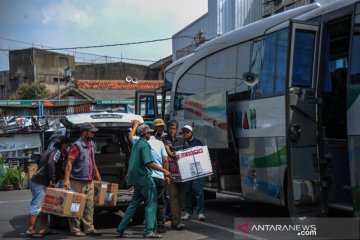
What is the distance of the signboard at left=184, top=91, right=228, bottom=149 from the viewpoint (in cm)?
984

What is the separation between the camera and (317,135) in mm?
7406

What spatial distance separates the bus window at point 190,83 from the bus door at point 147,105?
127cm

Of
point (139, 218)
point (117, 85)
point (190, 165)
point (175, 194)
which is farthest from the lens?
point (117, 85)

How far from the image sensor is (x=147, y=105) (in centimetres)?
1405

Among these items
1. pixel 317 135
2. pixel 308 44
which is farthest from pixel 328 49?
pixel 317 135

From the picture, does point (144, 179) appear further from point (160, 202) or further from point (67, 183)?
point (67, 183)

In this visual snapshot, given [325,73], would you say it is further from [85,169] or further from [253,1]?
[253,1]

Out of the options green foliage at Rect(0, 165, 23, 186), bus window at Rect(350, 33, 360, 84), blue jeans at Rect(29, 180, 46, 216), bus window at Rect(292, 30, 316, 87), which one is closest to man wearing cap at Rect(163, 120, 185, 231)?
blue jeans at Rect(29, 180, 46, 216)

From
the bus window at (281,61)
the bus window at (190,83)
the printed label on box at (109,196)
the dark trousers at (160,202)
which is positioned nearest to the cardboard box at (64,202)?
the printed label on box at (109,196)

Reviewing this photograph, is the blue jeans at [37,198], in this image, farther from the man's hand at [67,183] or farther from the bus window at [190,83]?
the bus window at [190,83]

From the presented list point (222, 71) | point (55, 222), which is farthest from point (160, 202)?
point (222, 71)

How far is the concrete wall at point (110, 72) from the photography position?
185 ft

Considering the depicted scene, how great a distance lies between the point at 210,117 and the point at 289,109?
3160 millimetres

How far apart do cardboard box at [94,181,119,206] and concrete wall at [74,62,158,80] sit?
47.7m
